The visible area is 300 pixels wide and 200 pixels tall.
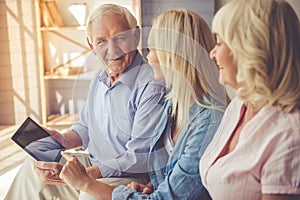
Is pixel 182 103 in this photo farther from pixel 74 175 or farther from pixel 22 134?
pixel 22 134

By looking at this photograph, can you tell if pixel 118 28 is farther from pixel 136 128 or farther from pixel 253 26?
pixel 253 26

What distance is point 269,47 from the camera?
0.47 meters

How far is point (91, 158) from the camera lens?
0.86 m

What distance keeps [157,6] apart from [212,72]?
23 centimetres

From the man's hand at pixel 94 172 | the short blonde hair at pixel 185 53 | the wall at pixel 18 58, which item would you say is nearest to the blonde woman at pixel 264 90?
the short blonde hair at pixel 185 53

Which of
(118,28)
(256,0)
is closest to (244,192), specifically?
(256,0)

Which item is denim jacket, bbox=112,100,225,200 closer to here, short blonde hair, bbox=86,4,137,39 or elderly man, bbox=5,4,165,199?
elderly man, bbox=5,4,165,199

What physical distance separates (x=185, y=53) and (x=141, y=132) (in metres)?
0.20

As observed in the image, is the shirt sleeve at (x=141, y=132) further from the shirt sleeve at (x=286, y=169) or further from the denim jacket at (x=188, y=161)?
the shirt sleeve at (x=286, y=169)

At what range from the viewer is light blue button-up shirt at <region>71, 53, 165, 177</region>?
76cm

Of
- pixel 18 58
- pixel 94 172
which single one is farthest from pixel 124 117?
pixel 18 58

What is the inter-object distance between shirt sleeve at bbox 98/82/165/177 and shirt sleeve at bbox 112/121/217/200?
0.35 feet

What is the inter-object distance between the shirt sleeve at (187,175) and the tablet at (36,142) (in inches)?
9.9

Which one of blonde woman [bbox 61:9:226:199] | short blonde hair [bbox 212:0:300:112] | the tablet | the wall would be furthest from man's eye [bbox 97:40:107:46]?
the wall
